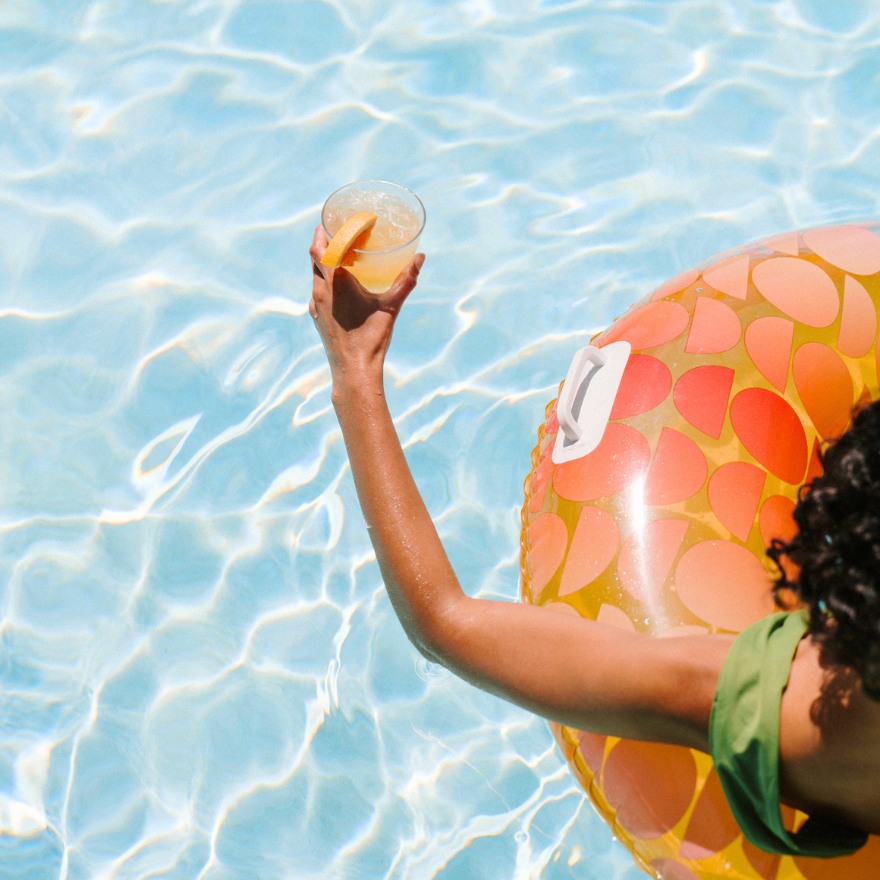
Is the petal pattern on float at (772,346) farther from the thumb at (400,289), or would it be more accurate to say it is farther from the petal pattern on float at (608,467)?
the thumb at (400,289)

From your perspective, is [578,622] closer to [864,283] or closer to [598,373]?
[598,373]

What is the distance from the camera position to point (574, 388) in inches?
93.9

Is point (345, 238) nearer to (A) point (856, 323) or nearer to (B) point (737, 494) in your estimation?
(B) point (737, 494)

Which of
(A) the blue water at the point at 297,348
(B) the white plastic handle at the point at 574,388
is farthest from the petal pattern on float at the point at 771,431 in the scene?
(A) the blue water at the point at 297,348

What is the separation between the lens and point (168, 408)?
11.5ft

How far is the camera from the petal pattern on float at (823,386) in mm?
2273

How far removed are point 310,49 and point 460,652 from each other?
3344 millimetres

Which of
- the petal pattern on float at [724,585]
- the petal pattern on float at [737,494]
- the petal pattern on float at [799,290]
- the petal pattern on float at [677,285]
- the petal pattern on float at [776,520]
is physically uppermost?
the petal pattern on float at [799,290]

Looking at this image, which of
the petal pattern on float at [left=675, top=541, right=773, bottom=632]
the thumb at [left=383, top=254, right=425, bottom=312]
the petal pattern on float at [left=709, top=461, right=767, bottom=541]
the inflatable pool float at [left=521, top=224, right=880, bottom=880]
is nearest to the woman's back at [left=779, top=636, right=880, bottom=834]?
the inflatable pool float at [left=521, top=224, right=880, bottom=880]

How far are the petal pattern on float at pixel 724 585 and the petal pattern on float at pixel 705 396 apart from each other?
26cm

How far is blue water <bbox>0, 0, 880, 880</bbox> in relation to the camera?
9.49 ft

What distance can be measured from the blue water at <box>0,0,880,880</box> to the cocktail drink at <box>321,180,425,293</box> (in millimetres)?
1243

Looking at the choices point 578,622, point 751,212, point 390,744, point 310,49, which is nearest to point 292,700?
point 390,744

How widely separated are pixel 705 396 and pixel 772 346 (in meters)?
0.20
